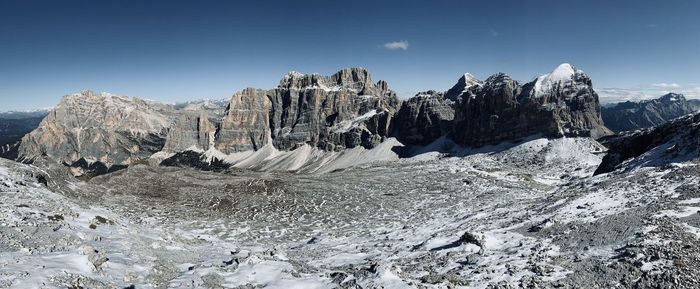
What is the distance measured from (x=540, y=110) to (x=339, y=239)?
141558 millimetres

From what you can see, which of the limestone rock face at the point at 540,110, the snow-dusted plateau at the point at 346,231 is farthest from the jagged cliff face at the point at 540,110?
the snow-dusted plateau at the point at 346,231

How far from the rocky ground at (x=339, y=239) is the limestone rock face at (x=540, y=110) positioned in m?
111

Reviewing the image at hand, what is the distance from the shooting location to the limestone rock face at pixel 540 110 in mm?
159000

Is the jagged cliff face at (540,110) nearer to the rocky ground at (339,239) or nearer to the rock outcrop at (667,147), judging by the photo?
the rock outcrop at (667,147)

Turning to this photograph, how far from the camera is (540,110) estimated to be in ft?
534

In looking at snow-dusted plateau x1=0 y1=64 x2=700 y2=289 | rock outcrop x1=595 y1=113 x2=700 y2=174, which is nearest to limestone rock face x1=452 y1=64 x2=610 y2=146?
rock outcrop x1=595 y1=113 x2=700 y2=174

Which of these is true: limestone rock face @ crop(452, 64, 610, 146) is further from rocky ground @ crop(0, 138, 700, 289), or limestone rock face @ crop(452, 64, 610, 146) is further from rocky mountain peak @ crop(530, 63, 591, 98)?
rocky ground @ crop(0, 138, 700, 289)

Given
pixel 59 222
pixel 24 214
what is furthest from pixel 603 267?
pixel 24 214

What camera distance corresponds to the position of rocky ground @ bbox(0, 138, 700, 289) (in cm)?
2141

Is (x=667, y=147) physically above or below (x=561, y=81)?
below

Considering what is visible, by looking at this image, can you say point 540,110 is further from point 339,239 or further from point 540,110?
point 339,239

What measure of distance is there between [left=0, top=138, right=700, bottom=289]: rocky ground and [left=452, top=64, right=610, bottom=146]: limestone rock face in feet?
363

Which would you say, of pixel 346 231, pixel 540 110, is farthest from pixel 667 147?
pixel 540 110

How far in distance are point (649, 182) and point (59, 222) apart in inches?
1930
